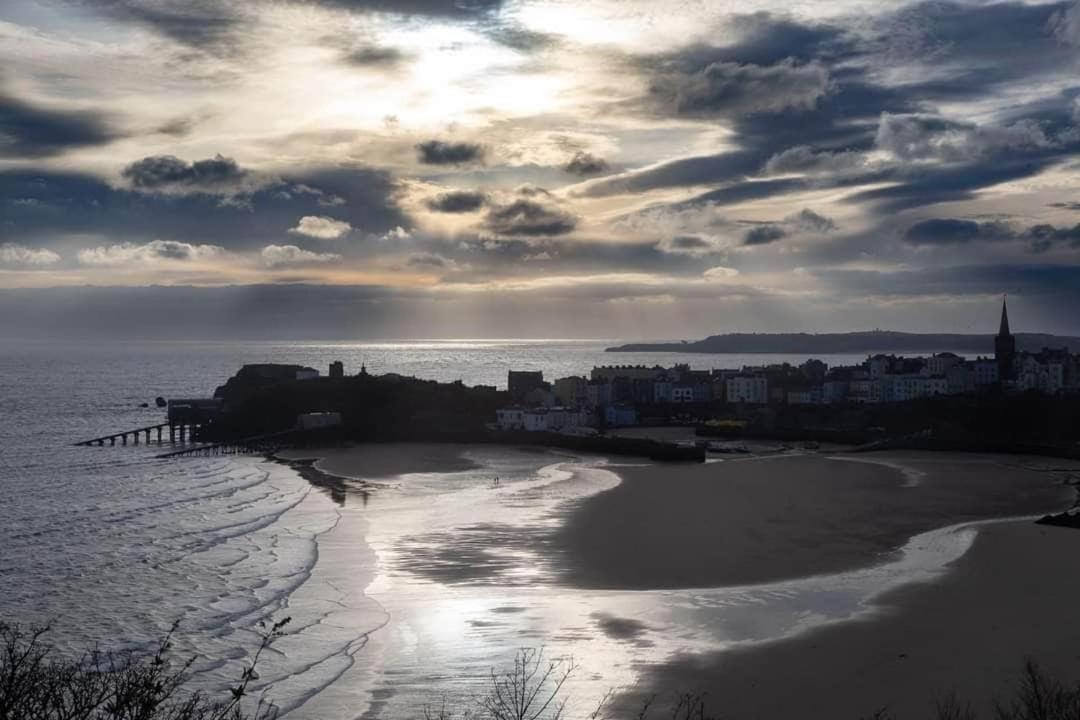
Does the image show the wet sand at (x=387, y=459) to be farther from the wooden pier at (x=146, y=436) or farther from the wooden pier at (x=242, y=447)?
the wooden pier at (x=146, y=436)

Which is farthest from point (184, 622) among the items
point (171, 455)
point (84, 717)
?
point (171, 455)

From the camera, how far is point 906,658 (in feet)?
58.6

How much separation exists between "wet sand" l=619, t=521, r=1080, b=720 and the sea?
36.7 inches

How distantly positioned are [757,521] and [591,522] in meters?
5.43

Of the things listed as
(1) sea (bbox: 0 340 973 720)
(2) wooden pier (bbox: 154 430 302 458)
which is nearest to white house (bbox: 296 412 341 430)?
(2) wooden pier (bbox: 154 430 302 458)

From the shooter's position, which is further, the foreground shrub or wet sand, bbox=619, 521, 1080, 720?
wet sand, bbox=619, 521, 1080, 720

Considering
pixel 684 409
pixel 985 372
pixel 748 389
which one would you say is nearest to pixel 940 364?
pixel 985 372

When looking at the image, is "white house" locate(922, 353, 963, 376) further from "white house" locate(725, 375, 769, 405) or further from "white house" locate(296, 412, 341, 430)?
"white house" locate(296, 412, 341, 430)

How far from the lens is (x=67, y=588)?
2364 centimetres

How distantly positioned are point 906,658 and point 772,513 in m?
→ 17.7

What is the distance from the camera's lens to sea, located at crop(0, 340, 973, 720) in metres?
17.6

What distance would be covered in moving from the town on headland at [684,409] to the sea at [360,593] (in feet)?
82.6

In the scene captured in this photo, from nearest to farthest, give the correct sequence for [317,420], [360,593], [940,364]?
1. [360,593]
2. [317,420]
3. [940,364]

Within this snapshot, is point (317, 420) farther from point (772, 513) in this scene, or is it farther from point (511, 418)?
point (772, 513)
